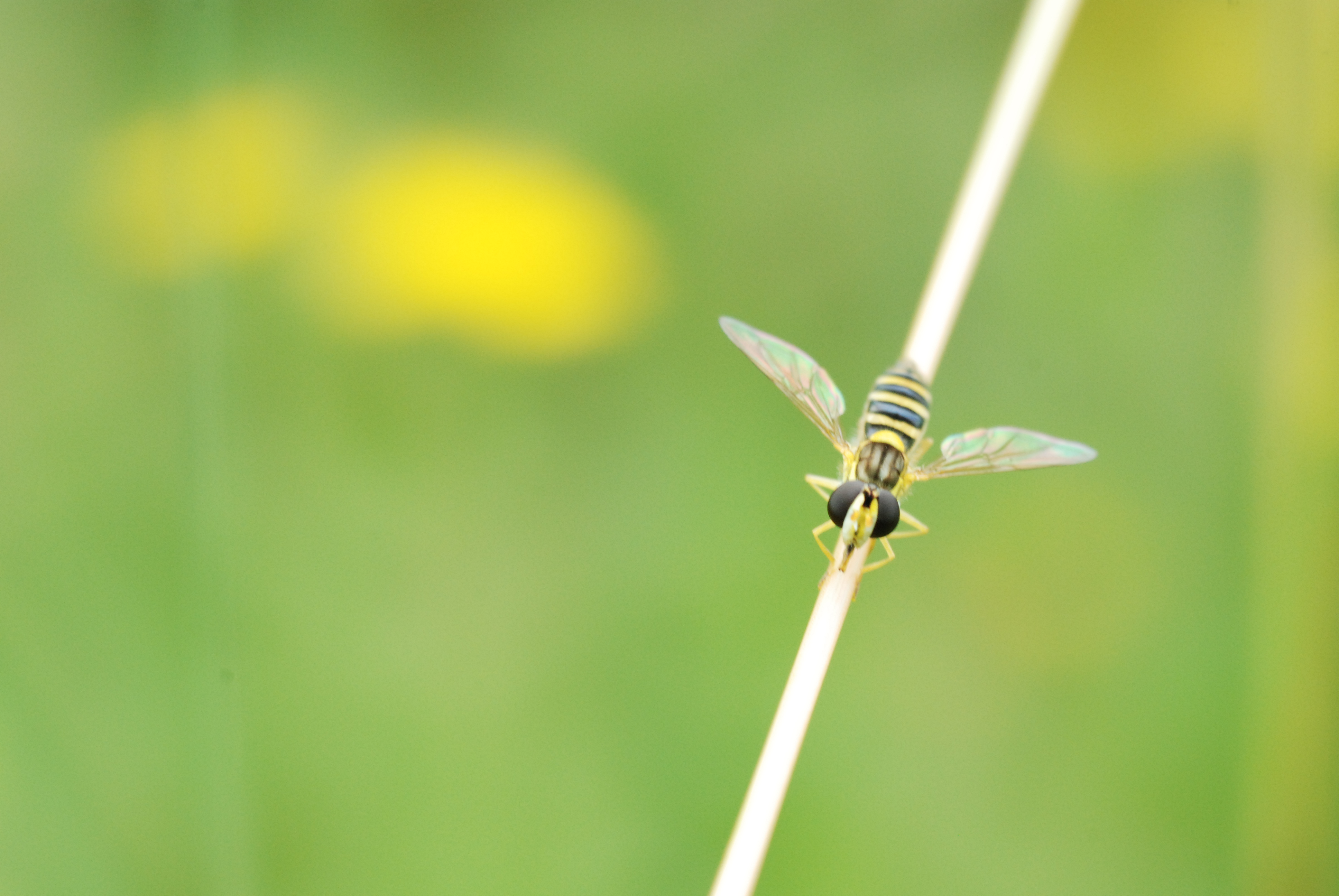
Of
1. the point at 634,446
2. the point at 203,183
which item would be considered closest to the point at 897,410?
the point at 634,446

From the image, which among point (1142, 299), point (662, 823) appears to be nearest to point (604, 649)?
point (662, 823)

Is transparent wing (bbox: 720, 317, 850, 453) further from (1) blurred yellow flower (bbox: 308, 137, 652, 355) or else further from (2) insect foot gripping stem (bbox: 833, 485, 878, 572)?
(1) blurred yellow flower (bbox: 308, 137, 652, 355)

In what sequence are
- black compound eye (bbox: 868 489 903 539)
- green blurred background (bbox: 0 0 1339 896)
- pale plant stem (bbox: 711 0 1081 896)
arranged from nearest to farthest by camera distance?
pale plant stem (bbox: 711 0 1081 896), black compound eye (bbox: 868 489 903 539), green blurred background (bbox: 0 0 1339 896)

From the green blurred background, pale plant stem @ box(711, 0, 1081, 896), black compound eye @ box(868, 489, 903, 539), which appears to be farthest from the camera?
the green blurred background

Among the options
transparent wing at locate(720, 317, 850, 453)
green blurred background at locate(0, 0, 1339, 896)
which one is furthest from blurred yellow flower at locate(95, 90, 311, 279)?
transparent wing at locate(720, 317, 850, 453)

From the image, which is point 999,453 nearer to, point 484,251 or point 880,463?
point 880,463

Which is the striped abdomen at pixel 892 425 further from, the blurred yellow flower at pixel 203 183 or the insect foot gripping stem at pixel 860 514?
the blurred yellow flower at pixel 203 183

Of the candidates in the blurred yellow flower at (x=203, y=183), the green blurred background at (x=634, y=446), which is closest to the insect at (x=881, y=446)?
the green blurred background at (x=634, y=446)
